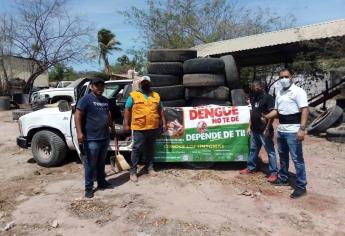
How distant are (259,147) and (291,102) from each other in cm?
132

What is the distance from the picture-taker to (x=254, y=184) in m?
6.58

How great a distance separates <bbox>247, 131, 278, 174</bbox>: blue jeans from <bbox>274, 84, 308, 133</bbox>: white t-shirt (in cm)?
76

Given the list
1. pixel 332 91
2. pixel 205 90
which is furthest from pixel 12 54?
pixel 205 90

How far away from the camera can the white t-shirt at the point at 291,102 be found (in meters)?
5.73

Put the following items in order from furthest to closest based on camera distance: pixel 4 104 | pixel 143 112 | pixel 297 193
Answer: pixel 4 104
pixel 143 112
pixel 297 193

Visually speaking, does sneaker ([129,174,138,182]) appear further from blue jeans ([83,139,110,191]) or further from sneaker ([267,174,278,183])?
sneaker ([267,174,278,183])

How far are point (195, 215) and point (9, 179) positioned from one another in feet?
12.9

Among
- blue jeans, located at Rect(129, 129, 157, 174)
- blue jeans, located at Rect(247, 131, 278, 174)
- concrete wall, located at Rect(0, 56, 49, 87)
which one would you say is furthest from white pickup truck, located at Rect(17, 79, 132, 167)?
concrete wall, located at Rect(0, 56, 49, 87)

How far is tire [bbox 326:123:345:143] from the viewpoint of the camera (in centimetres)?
977

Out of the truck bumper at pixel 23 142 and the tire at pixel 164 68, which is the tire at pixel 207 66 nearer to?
the tire at pixel 164 68

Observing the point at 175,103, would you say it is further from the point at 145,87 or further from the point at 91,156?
the point at 91,156

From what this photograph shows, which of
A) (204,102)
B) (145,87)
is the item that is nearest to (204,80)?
(204,102)

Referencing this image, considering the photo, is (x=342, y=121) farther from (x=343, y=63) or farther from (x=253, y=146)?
(x=253, y=146)

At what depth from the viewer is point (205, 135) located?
24.3 ft
